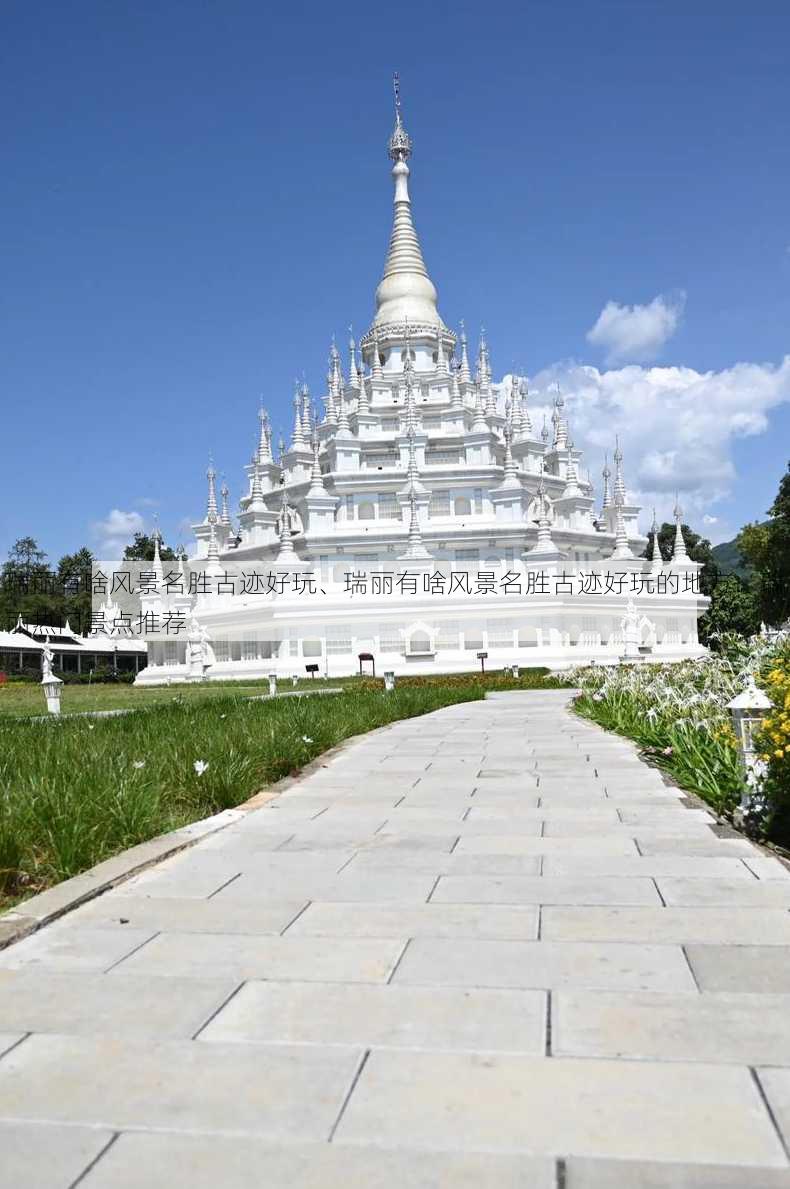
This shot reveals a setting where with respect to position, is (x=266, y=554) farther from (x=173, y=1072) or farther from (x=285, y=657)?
(x=173, y=1072)

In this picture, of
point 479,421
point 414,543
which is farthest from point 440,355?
point 414,543

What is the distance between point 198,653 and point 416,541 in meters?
11.3

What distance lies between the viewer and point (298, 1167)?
2.99 metres

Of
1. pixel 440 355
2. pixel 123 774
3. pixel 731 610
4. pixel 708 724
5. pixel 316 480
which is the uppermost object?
pixel 440 355

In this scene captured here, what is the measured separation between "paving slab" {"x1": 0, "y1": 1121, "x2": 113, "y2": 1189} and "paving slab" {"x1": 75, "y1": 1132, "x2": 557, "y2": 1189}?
63 millimetres

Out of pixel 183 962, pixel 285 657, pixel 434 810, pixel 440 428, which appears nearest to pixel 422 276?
pixel 440 428

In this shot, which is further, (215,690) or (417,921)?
(215,690)

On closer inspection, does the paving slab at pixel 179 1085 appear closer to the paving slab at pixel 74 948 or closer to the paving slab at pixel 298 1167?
the paving slab at pixel 298 1167

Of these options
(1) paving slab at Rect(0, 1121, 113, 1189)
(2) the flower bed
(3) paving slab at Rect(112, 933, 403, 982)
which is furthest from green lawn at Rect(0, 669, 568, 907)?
(2) the flower bed

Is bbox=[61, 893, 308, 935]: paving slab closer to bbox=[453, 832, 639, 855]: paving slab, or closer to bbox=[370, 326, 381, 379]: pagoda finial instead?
bbox=[453, 832, 639, 855]: paving slab

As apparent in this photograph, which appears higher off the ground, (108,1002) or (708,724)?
(708,724)

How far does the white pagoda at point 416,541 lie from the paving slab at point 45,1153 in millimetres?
35875

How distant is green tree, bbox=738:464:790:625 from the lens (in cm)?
4934

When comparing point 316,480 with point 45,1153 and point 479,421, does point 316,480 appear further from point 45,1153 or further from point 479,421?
point 45,1153
